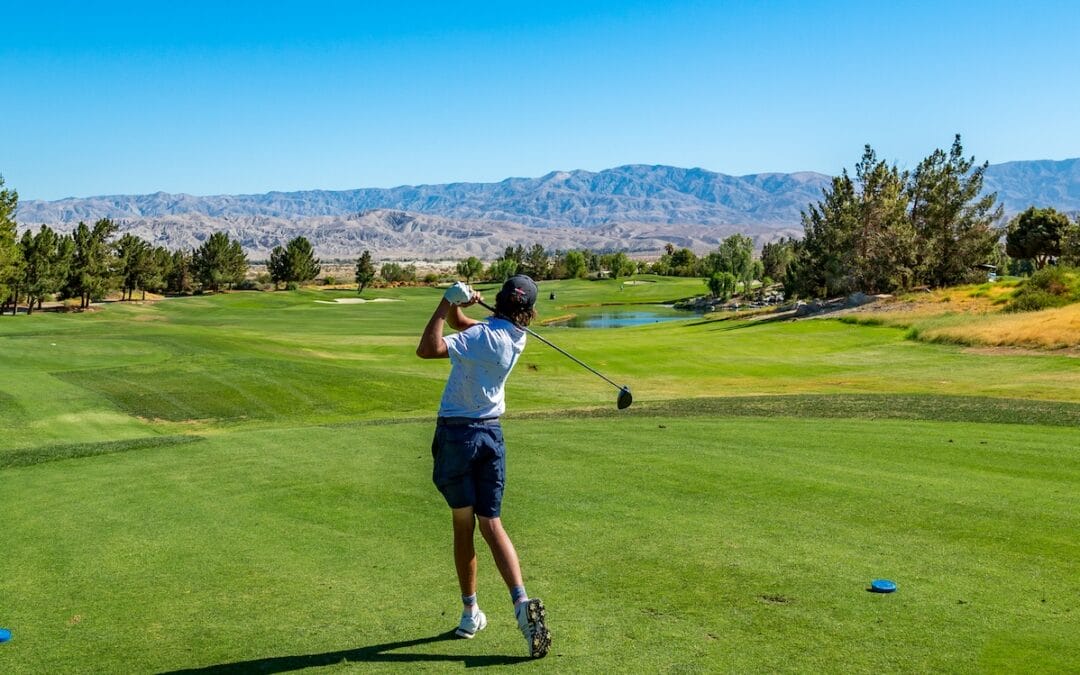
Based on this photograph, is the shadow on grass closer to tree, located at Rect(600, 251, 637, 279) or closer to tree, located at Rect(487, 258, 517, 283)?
tree, located at Rect(487, 258, 517, 283)

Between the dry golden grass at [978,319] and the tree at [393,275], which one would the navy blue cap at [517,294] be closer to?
the dry golden grass at [978,319]

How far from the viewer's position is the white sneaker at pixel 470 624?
6.43 m

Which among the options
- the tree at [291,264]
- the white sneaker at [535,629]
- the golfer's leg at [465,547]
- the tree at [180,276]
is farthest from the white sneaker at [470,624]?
the tree at [291,264]

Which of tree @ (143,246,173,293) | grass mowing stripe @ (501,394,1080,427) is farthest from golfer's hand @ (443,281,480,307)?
tree @ (143,246,173,293)

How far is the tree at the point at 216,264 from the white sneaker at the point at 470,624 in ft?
350

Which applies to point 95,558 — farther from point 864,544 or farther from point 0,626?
point 864,544

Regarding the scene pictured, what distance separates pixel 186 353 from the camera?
3234cm

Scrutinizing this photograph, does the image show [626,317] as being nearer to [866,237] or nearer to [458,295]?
[866,237]

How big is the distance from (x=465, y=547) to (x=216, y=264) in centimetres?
10958

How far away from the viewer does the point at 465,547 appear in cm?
657

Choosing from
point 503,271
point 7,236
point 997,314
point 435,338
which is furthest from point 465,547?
point 503,271

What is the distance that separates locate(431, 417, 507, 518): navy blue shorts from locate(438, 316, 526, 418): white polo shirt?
0.29 feet

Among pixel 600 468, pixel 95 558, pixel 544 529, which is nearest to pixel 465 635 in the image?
pixel 544 529

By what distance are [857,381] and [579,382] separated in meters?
9.65
